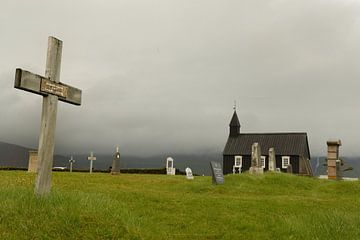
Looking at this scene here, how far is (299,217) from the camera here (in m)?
10.8

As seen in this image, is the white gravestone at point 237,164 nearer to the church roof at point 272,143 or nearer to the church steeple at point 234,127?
the church roof at point 272,143

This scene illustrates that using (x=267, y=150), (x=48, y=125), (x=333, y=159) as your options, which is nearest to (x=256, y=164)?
(x=333, y=159)

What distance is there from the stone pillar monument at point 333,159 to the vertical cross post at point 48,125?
23984 millimetres

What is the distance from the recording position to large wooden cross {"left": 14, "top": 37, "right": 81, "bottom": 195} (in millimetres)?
9227

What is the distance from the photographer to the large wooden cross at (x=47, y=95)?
30.3 feet

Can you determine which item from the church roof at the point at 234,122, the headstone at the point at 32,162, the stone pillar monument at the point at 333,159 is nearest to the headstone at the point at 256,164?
the stone pillar monument at the point at 333,159

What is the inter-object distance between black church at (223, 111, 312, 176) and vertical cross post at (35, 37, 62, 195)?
42.7 metres

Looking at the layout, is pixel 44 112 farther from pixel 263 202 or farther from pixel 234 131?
pixel 234 131

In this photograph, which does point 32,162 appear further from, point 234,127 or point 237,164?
point 234,127

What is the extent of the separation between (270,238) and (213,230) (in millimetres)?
1256

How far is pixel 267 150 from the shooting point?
52.4m

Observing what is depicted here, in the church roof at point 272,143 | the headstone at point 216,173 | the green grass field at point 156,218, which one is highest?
the church roof at point 272,143

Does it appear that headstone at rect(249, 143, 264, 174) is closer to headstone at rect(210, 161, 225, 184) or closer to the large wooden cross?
headstone at rect(210, 161, 225, 184)

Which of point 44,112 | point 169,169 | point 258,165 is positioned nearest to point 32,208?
point 44,112
